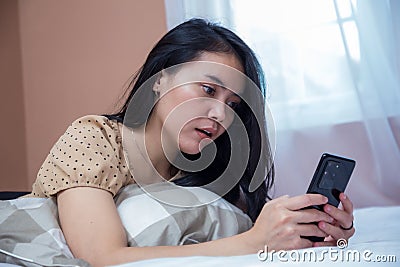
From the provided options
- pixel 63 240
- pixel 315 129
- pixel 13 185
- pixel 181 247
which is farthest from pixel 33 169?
pixel 181 247

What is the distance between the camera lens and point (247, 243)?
71cm

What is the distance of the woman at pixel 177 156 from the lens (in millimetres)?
716

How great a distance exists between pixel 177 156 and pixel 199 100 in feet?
0.56

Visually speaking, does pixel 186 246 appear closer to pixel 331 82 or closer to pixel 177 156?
pixel 177 156

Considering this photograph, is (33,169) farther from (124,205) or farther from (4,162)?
(124,205)

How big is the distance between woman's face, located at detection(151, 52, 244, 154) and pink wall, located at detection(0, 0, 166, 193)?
2.88 ft

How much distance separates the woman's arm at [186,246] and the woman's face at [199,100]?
30 centimetres

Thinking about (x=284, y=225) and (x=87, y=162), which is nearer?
(x=284, y=225)

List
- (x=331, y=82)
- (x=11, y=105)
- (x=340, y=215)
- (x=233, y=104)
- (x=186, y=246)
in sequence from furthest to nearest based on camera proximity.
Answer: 1. (x=11, y=105)
2. (x=331, y=82)
3. (x=233, y=104)
4. (x=340, y=215)
5. (x=186, y=246)

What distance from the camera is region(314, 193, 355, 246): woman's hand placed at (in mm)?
770

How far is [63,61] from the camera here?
2.04m

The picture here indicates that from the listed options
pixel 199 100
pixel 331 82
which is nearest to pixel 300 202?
pixel 199 100

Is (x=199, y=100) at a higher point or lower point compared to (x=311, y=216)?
higher

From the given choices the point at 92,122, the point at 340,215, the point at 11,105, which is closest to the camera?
the point at 340,215
